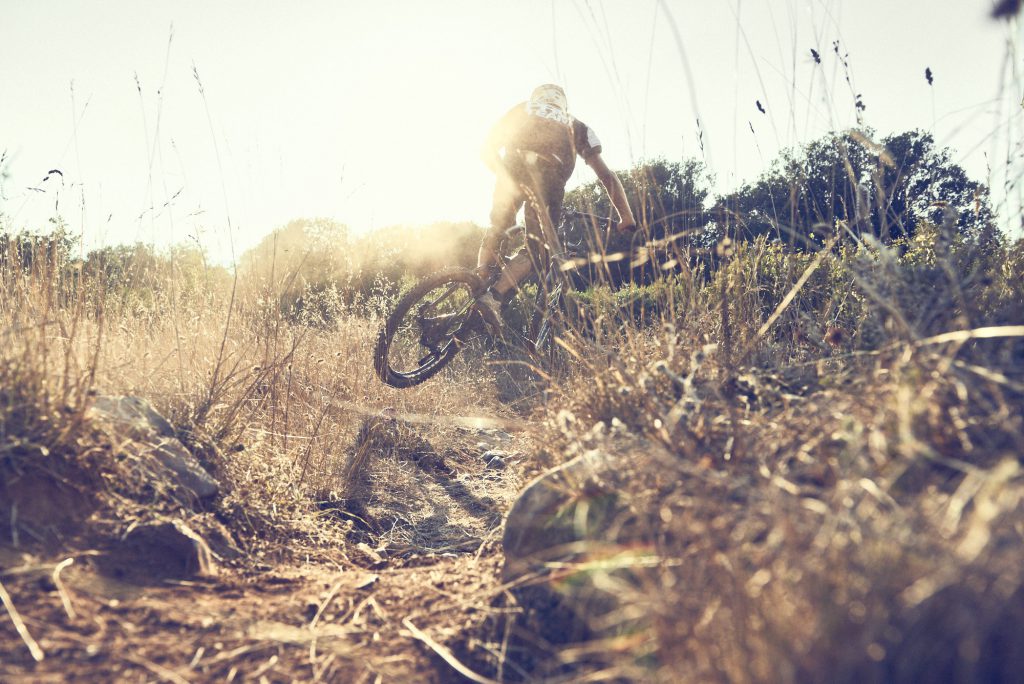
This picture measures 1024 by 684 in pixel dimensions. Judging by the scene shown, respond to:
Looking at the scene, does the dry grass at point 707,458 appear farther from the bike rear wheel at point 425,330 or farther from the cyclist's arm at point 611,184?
the cyclist's arm at point 611,184

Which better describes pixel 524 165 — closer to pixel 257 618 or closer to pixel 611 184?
pixel 611 184

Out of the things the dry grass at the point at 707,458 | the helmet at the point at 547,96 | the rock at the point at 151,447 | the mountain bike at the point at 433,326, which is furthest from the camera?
the helmet at the point at 547,96

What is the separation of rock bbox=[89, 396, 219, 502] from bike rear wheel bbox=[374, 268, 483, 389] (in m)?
2.02

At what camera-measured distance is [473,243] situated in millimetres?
12523

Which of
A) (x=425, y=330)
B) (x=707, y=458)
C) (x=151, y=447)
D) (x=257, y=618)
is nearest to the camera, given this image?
(x=707, y=458)

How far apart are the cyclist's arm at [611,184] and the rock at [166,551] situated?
2.71 metres

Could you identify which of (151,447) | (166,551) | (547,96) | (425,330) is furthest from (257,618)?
(547,96)

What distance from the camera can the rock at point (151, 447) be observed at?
217 centimetres

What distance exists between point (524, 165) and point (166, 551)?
321 cm

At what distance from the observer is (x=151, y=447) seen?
220 centimetres

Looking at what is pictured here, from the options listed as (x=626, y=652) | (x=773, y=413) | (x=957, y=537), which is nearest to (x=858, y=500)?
(x=957, y=537)

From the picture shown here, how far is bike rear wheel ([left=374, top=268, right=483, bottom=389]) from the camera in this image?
444cm

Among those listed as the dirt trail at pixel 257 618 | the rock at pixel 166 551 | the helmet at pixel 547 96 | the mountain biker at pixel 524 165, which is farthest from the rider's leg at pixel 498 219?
the rock at pixel 166 551

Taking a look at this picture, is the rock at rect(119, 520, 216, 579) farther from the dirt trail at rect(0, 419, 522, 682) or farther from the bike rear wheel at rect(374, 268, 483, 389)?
the bike rear wheel at rect(374, 268, 483, 389)
